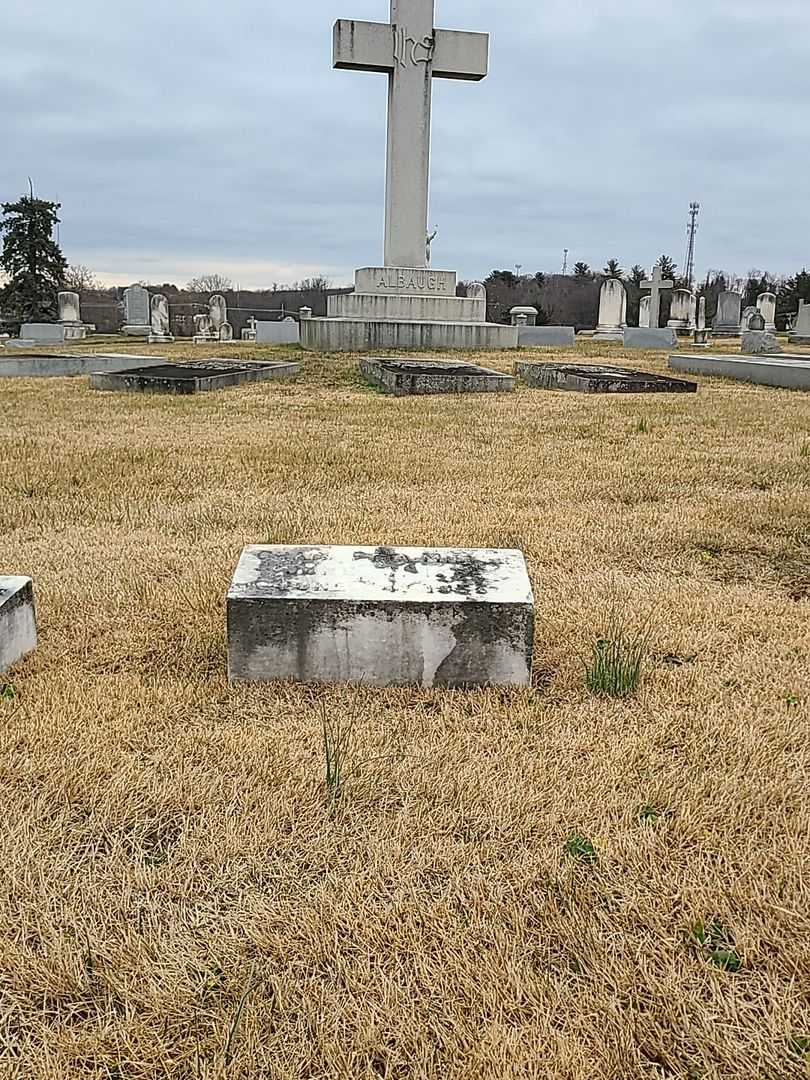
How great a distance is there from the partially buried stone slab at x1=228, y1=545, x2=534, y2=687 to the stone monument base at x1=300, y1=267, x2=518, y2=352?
10958 mm

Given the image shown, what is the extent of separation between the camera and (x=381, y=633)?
2.12 m

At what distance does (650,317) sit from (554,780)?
90.2ft

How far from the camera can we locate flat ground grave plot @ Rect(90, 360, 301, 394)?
854 cm

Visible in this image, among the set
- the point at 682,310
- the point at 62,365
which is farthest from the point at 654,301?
the point at 62,365

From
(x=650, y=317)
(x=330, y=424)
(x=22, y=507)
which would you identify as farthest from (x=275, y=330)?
(x=22, y=507)

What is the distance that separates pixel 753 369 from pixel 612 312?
1205cm

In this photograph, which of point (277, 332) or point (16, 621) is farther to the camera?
point (277, 332)

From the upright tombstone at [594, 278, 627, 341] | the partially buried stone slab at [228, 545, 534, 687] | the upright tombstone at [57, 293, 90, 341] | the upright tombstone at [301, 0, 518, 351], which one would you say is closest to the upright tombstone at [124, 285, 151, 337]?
the upright tombstone at [57, 293, 90, 341]

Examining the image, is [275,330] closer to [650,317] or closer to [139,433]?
[650,317]

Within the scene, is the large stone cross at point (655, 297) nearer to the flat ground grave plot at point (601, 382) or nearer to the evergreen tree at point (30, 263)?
the flat ground grave plot at point (601, 382)

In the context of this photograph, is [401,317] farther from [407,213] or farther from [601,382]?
[601,382]

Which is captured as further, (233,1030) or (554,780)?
(554,780)

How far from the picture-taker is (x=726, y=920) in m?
1.37

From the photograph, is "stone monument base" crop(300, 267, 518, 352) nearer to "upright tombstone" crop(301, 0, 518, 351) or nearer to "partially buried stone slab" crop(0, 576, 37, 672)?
"upright tombstone" crop(301, 0, 518, 351)
